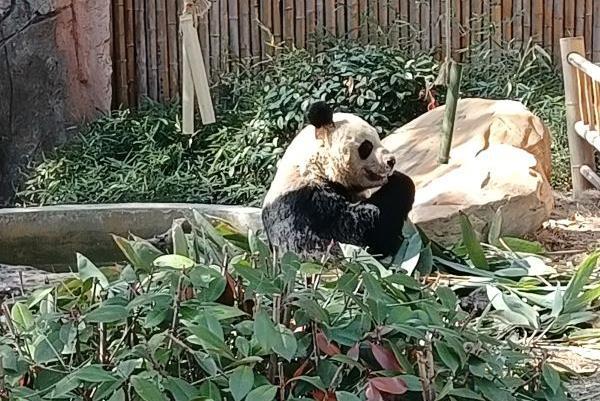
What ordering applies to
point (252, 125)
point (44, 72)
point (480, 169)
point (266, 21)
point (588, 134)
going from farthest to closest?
point (266, 21), point (44, 72), point (252, 125), point (588, 134), point (480, 169)

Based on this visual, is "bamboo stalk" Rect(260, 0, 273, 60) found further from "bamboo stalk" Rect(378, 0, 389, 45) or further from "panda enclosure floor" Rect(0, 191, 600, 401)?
"panda enclosure floor" Rect(0, 191, 600, 401)

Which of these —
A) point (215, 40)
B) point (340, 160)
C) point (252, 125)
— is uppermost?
point (215, 40)

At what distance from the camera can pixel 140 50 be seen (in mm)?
8367

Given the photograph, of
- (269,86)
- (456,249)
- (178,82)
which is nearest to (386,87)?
(269,86)

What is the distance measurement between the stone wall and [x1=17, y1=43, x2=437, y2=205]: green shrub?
23 cm

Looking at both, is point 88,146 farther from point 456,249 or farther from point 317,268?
point 317,268

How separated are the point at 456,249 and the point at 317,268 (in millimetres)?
1903

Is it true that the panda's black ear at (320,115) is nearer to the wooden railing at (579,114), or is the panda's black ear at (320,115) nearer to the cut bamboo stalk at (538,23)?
the wooden railing at (579,114)

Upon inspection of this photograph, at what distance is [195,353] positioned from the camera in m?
2.47

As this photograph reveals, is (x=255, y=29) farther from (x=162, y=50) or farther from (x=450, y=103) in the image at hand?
(x=450, y=103)

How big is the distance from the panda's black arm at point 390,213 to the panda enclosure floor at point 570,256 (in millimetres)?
789

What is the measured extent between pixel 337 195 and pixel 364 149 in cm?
20

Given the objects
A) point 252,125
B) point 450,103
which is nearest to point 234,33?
point 252,125

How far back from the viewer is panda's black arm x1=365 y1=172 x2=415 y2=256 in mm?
4199
